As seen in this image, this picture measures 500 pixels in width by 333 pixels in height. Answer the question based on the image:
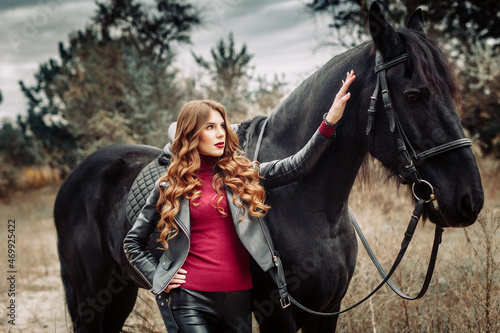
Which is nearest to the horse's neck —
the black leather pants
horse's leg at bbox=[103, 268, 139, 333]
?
the black leather pants

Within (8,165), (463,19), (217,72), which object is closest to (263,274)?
(217,72)

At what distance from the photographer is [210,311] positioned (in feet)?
5.98

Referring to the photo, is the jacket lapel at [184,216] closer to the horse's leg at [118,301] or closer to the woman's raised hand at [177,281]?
the woman's raised hand at [177,281]

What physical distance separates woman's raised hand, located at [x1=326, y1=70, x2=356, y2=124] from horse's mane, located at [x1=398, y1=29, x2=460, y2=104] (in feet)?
0.91

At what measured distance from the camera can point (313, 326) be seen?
2.33 metres

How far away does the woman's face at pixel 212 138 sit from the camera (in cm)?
193

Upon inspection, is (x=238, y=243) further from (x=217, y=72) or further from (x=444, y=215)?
(x=217, y=72)

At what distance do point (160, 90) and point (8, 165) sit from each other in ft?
40.1

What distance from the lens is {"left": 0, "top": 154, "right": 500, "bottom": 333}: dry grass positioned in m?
2.65

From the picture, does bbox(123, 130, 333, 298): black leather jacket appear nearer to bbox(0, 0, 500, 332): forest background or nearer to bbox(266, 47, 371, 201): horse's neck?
bbox(266, 47, 371, 201): horse's neck

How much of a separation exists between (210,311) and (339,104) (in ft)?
3.65

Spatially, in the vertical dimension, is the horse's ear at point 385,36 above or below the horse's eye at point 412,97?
above

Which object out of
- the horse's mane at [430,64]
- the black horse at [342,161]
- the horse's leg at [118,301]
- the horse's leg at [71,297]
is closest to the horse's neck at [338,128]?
the black horse at [342,161]

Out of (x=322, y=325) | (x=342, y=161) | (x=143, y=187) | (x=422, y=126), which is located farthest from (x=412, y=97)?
(x=143, y=187)
